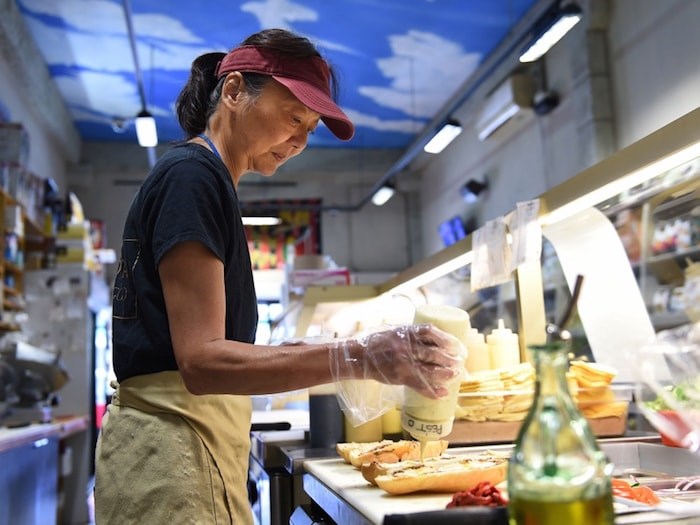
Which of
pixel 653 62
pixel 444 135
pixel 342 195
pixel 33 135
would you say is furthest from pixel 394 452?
pixel 342 195

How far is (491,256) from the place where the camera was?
219 centimetres

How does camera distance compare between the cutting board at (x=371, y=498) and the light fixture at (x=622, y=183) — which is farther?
the light fixture at (x=622, y=183)

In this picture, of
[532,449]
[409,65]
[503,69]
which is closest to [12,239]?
[409,65]

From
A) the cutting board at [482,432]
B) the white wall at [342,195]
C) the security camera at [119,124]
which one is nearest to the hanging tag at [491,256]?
the cutting board at [482,432]

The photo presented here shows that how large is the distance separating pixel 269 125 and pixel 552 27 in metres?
3.85

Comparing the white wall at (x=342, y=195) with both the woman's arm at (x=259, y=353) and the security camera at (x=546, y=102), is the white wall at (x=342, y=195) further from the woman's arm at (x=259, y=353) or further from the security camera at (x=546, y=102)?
the woman's arm at (x=259, y=353)

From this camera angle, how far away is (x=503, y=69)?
26.7 ft

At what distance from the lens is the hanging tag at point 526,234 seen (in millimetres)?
1978

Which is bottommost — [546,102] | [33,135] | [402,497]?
[402,497]

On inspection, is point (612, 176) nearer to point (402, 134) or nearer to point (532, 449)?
point (532, 449)


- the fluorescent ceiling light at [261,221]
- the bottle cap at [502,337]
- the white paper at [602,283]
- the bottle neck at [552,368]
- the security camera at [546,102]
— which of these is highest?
the security camera at [546,102]

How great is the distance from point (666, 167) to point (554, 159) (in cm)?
596

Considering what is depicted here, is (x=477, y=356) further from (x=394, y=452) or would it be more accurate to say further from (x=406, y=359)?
(x=406, y=359)

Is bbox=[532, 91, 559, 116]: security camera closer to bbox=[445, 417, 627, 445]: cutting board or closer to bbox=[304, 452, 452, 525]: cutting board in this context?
bbox=[445, 417, 627, 445]: cutting board
